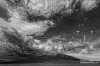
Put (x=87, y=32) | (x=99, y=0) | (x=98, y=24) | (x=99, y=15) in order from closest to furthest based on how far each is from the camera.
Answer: (x=99, y=0)
(x=99, y=15)
(x=98, y=24)
(x=87, y=32)

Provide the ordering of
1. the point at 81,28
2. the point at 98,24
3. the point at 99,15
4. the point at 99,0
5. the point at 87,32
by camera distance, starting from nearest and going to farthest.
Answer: the point at 99,0, the point at 99,15, the point at 98,24, the point at 81,28, the point at 87,32

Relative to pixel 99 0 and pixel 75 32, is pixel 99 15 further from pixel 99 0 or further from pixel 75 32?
pixel 75 32

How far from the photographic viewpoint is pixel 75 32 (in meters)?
57.2

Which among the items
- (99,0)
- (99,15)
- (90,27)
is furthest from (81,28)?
(99,0)

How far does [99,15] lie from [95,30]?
11.6 meters

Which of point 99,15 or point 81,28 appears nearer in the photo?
point 99,15

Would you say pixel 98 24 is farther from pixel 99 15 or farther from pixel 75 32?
pixel 75 32

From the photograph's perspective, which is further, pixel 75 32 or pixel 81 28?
pixel 75 32

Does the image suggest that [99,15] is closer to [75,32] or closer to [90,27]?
[90,27]

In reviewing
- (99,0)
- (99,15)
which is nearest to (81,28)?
(99,15)

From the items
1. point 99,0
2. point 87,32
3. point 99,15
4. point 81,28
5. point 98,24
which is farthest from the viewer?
point 87,32

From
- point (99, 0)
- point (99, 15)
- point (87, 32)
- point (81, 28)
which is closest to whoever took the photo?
point (99, 0)

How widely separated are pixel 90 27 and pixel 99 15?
820cm

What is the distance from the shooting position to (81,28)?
171 ft
